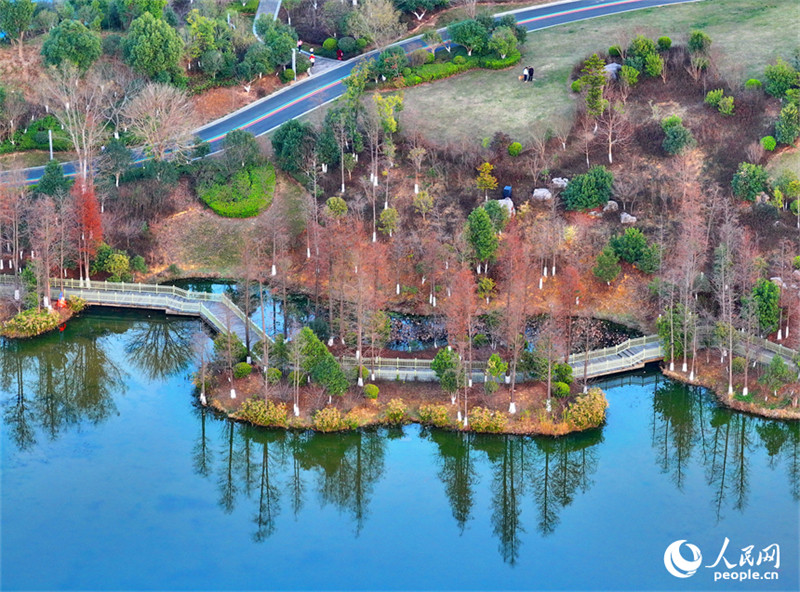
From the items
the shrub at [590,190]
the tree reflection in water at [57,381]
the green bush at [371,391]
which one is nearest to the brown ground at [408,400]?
the green bush at [371,391]

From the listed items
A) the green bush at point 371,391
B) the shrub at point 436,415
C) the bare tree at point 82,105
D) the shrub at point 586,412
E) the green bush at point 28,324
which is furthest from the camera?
the bare tree at point 82,105

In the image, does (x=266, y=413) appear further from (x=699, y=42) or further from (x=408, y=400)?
(x=699, y=42)

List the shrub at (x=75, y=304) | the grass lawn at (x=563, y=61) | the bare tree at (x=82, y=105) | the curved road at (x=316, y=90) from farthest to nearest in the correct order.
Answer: the curved road at (x=316, y=90) → the grass lawn at (x=563, y=61) → the bare tree at (x=82, y=105) → the shrub at (x=75, y=304)

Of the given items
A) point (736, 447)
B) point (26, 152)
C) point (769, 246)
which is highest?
point (26, 152)

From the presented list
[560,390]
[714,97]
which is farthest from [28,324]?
[714,97]

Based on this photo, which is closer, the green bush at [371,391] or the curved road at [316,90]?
the green bush at [371,391]

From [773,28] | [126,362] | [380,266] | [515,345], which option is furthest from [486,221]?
[773,28]

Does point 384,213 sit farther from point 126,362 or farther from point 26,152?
point 26,152

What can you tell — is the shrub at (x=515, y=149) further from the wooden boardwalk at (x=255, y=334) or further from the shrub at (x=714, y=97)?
the wooden boardwalk at (x=255, y=334)
